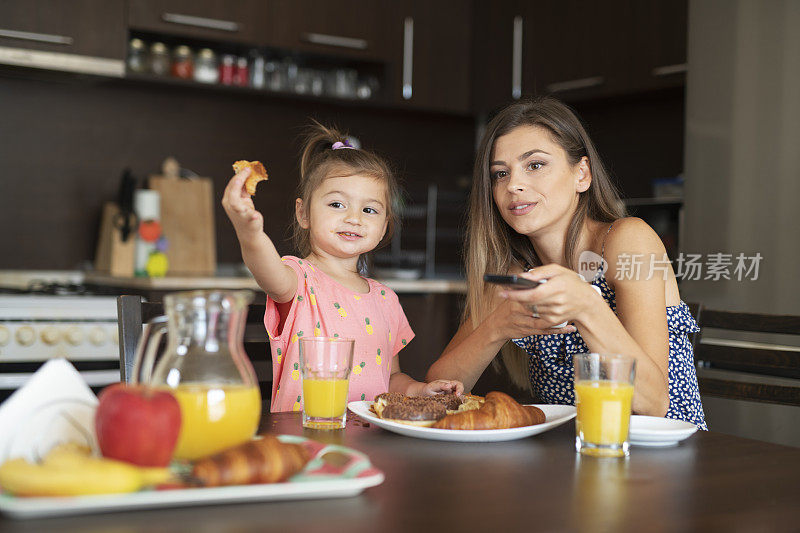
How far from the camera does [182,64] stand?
344 centimetres

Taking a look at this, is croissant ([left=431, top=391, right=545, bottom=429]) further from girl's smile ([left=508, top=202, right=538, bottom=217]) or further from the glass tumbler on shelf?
the glass tumbler on shelf

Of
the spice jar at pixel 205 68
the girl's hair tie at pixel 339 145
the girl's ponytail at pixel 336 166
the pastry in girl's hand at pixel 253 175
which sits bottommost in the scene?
the pastry in girl's hand at pixel 253 175

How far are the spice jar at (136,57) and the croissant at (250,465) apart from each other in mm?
2878

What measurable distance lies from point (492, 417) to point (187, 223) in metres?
2.61

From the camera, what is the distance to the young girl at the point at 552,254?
54.5 inches

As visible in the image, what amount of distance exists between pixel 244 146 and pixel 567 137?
2.37m

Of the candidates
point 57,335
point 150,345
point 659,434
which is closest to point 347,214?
point 659,434

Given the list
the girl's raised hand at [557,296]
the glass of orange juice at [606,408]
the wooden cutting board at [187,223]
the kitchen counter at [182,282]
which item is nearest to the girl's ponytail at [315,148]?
the girl's raised hand at [557,296]

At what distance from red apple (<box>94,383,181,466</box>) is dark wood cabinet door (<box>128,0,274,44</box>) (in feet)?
9.40

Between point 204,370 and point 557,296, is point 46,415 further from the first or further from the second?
point 557,296

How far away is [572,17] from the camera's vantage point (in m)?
3.60

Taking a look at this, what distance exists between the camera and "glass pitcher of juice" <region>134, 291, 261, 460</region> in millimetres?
719

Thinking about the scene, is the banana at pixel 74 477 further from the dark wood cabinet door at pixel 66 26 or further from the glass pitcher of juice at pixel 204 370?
the dark wood cabinet door at pixel 66 26

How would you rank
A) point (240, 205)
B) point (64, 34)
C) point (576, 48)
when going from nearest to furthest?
point (240, 205) → point (64, 34) → point (576, 48)
